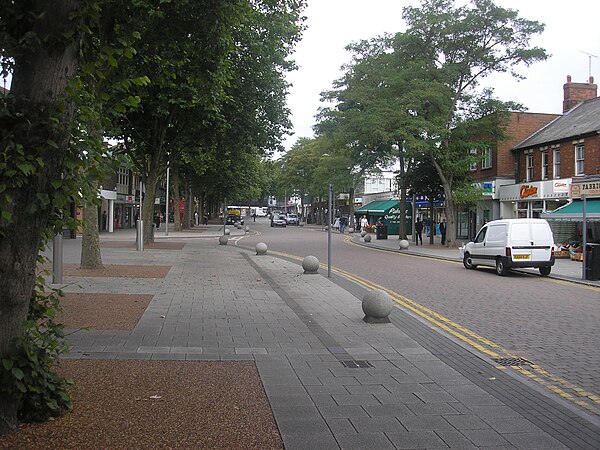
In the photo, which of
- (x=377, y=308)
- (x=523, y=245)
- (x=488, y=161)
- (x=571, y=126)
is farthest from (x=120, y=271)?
(x=488, y=161)

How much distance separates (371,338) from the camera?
8070mm

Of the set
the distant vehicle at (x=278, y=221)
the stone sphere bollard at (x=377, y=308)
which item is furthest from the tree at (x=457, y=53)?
the distant vehicle at (x=278, y=221)

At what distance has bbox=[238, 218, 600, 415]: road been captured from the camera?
6469 mm

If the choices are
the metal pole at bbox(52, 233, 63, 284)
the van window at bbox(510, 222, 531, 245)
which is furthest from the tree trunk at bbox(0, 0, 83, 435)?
the van window at bbox(510, 222, 531, 245)

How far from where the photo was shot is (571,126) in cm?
3027

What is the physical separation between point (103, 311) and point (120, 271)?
6317mm

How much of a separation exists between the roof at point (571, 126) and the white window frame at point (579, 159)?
2.23 feet

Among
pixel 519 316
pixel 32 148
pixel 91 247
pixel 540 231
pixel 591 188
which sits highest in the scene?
pixel 591 188

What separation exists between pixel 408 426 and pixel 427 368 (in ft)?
6.68

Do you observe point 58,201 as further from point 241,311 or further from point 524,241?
point 524,241

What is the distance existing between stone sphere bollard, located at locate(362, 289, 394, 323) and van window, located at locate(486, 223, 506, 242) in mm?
10029

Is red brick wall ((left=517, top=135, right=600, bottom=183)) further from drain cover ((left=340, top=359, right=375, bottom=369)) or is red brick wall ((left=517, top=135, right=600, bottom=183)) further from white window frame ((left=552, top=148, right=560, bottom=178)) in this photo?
drain cover ((left=340, top=359, right=375, bottom=369))

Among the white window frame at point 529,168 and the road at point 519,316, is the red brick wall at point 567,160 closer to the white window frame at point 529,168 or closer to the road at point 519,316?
the white window frame at point 529,168

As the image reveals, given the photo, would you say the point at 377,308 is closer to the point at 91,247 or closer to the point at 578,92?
the point at 91,247
